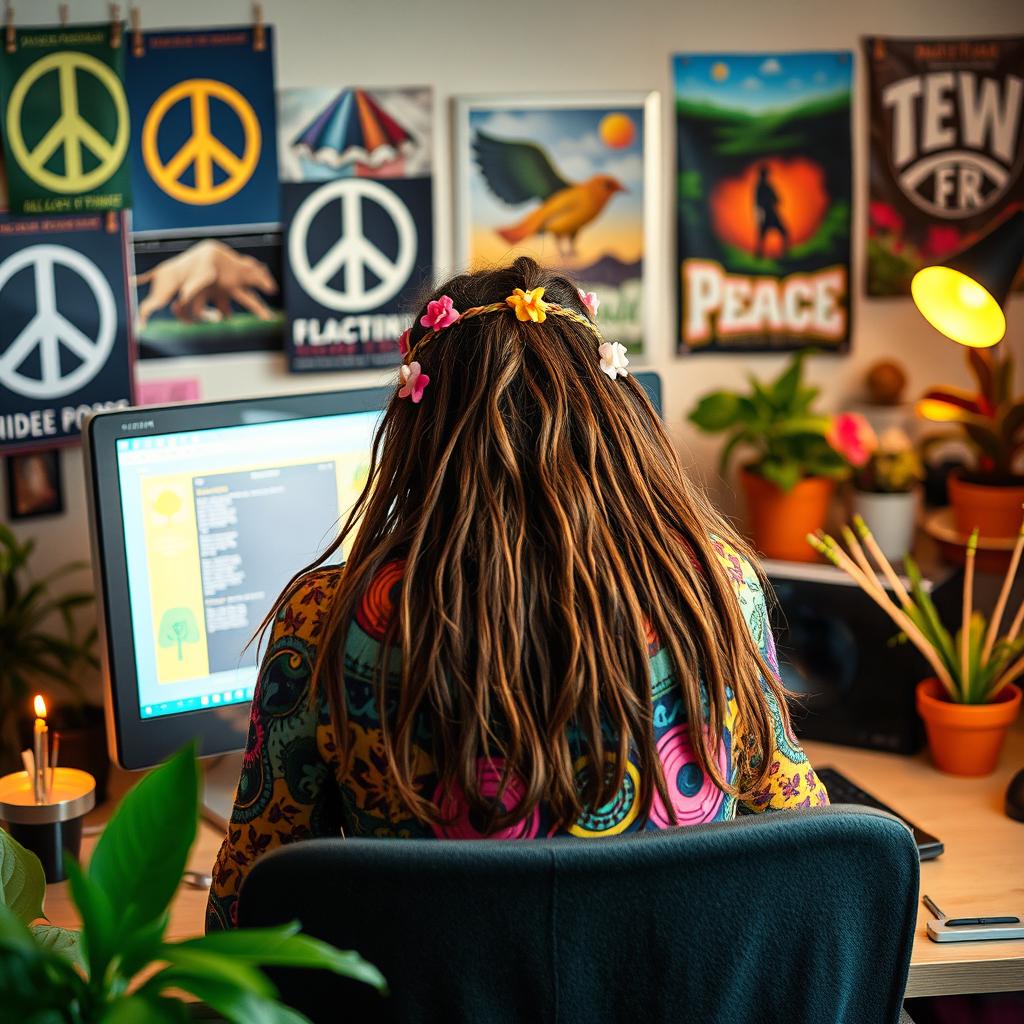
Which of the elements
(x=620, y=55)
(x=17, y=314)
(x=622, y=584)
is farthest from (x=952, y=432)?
(x=17, y=314)

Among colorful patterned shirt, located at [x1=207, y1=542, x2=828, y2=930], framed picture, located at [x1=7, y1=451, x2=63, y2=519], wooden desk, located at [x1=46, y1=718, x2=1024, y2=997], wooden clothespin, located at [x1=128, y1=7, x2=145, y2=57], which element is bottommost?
wooden desk, located at [x1=46, y1=718, x2=1024, y2=997]

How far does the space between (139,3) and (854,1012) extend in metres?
1.50

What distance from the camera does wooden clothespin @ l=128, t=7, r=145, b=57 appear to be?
1745 millimetres

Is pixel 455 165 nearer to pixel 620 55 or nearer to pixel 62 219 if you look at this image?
pixel 620 55

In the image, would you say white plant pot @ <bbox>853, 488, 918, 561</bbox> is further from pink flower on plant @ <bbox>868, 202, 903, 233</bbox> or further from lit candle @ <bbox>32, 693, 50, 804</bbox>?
lit candle @ <bbox>32, 693, 50, 804</bbox>

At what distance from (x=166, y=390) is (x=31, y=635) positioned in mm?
376

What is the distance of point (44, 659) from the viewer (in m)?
1.82

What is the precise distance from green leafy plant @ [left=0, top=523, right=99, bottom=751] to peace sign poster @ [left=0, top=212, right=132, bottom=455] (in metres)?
0.16

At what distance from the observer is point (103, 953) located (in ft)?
2.30

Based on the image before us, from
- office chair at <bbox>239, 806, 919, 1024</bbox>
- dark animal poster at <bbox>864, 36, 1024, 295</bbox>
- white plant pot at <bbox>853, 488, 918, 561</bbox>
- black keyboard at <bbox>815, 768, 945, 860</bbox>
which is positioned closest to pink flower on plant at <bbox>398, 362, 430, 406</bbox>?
office chair at <bbox>239, 806, 919, 1024</bbox>

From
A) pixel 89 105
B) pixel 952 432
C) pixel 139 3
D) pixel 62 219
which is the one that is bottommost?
pixel 952 432

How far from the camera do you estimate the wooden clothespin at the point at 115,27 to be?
173cm

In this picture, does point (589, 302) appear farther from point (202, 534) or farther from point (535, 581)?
point (202, 534)

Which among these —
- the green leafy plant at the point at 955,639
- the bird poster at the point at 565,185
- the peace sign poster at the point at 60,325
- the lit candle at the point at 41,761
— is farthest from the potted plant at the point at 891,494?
the lit candle at the point at 41,761
